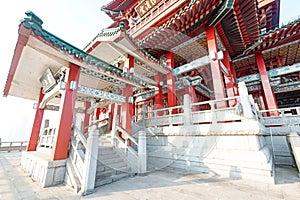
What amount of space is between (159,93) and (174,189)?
21.7 feet

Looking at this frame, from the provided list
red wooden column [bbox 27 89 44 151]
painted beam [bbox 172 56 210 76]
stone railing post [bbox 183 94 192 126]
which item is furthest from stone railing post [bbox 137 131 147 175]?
red wooden column [bbox 27 89 44 151]

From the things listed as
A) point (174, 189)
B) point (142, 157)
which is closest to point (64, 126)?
point (142, 157)

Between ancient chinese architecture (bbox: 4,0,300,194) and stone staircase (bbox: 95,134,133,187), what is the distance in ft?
0.13

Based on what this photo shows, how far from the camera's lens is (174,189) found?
12.6 feet

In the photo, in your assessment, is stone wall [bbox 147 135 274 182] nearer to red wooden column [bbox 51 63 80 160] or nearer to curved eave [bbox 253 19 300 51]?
red wooden column [bbox 51 63 80 160]

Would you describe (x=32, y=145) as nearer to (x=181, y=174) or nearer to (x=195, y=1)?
(x=181, y=174)

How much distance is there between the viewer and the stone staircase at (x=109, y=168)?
14.8 ft

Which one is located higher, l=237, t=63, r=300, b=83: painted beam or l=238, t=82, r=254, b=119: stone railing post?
l=237, t=63, r=300, b=83: painted beam

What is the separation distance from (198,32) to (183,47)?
1364 mm

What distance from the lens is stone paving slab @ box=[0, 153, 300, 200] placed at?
340 cm

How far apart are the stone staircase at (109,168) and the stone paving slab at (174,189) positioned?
10.0 inches

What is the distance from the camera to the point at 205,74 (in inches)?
472

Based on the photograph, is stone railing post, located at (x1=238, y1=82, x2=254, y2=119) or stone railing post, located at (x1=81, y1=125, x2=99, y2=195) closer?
stone railing post, located at (x1=81, y1=125, x2=99, y2=195)

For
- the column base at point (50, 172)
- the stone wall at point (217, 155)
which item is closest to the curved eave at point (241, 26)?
the stone wall at point (217, 155)
